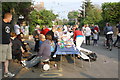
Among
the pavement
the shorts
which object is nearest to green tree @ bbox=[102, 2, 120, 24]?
the pavement

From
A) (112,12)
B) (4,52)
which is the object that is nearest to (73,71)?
(4,52)

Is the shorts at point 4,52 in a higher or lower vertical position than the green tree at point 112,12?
lower

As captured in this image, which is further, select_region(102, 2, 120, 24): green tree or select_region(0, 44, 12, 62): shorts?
select_region(102, 2, 120, 24): green tree

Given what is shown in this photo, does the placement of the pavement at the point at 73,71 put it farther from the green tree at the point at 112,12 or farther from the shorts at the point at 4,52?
the green tree at the point at 112,12

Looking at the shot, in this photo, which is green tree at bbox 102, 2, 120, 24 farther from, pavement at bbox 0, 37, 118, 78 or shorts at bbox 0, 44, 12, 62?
shorts at bbox 0, 44, 12, 62

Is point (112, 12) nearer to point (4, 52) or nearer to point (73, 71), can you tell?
point (73, 71)

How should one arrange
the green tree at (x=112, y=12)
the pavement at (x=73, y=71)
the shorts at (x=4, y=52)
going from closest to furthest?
1. the shorts at (x=4, y=52)
2. the pavement at (x=73, y=71)
3. the green tree at (x=112, y=12)

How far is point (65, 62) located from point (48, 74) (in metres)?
2.23

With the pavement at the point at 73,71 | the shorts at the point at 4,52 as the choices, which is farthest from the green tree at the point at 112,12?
the shorts at the point at 4,52

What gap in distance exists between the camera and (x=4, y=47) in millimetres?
6316

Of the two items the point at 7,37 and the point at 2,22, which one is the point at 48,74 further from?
the point at 2,22

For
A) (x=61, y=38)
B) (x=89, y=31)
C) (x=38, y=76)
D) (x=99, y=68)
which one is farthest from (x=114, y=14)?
(x=38, y=76)

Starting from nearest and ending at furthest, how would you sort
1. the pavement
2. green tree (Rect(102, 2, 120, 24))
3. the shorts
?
the shorts < the pavement < green tree (Rect(102, 2, 120, 24))

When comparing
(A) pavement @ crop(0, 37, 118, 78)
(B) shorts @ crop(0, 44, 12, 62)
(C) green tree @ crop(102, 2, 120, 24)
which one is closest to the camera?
(B) shorts @ crop(0, 44, 12, 62)
